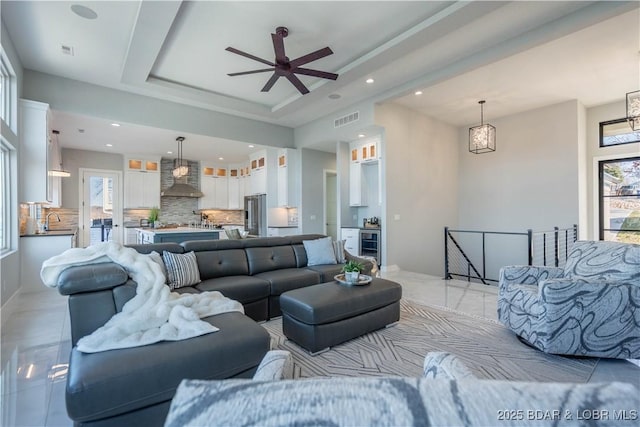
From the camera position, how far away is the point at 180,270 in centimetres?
305

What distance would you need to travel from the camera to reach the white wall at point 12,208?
3.49 m

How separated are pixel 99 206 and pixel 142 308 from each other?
761cm

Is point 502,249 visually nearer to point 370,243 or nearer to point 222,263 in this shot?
point 370,243

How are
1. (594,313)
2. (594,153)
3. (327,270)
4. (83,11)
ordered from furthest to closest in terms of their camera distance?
1. (594,153)
2. (327,270)
3. (83,11)
4. (594,313)

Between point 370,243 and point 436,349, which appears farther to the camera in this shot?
point 370,243

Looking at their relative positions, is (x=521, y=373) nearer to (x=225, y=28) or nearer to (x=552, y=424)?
(x=552, y=424)

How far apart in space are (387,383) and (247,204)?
8.59 metres

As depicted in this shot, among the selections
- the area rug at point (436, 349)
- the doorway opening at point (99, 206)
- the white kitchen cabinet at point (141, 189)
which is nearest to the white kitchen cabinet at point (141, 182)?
Result: the white kitchen cabinet at point (141, 189)

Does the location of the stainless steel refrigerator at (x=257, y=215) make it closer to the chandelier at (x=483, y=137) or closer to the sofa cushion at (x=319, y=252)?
the sofa cushion at (x=319, y=252)

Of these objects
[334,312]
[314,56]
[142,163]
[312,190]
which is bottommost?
[334,312]

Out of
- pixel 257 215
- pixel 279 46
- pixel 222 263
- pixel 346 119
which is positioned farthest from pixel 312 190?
pixel 279 46

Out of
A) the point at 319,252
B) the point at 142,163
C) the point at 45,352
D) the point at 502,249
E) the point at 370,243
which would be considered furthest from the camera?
the point at 142,163

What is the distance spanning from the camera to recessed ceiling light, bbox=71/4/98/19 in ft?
10.5

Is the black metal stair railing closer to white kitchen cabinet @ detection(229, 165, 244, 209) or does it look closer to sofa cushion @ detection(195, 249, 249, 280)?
sofa cushion @ detection(195, 249, 249, 280)
